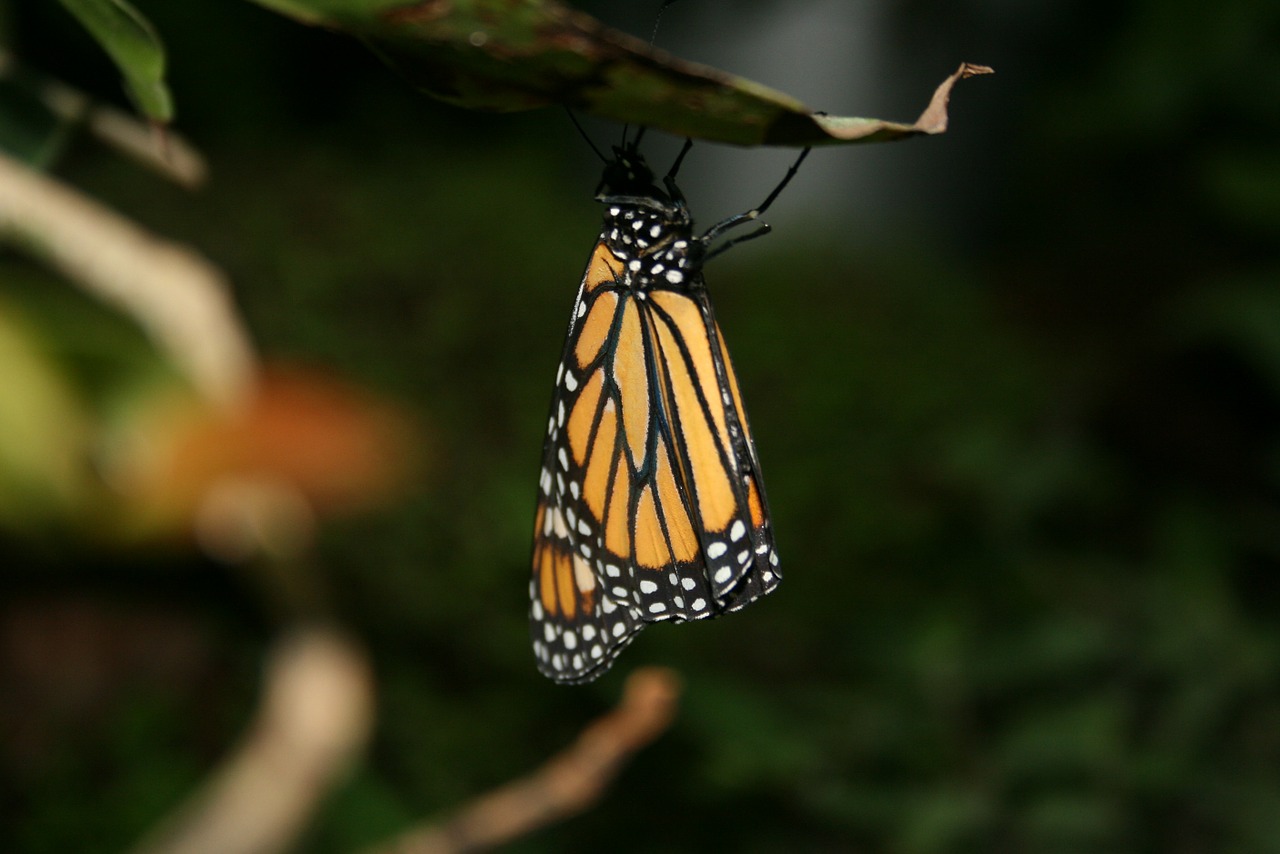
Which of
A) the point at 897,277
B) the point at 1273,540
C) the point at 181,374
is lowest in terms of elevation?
the point at 1273,540

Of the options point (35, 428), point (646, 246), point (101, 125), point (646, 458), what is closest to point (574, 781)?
point (646, 458)

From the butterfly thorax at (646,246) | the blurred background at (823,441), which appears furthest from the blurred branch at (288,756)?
the butterfly thorax at (646,246)

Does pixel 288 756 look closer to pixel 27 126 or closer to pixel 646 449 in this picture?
pixel 646 449

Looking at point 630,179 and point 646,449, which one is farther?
point 646,449

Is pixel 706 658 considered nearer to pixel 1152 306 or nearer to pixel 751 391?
pixel 751 391

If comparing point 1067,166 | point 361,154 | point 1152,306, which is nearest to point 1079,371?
point 1152,306

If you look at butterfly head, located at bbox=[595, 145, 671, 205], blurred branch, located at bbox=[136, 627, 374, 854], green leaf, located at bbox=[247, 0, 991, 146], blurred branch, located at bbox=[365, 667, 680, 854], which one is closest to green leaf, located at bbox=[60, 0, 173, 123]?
green leaf, located at bbox=[247, 0, 991, 146]
